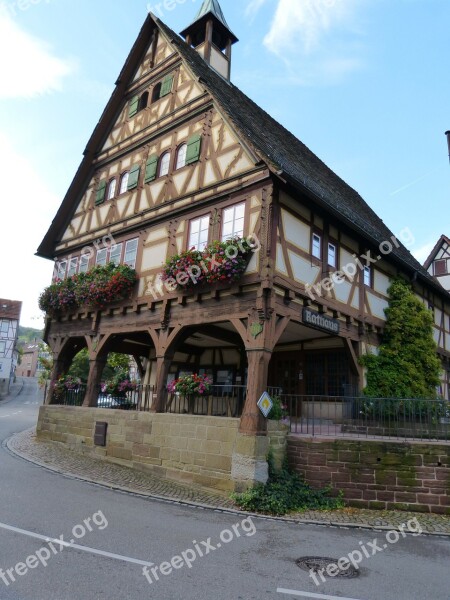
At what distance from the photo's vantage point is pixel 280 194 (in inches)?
470

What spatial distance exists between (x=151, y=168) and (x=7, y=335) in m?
51.2

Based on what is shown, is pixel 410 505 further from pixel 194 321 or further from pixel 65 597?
pixel 65 597

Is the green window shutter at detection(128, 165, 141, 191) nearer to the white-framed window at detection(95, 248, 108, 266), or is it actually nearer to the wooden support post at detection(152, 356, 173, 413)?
the white-framed window at detection(95, 248, 108, 266)

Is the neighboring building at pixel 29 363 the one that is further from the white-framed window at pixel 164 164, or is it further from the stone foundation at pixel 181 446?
the white-framed window at pixel 164 164

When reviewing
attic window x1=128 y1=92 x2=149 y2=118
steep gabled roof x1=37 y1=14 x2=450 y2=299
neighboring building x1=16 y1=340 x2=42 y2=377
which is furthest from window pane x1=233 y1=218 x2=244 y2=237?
neighboring building x1=16 y1=340 x2=42 y2=377

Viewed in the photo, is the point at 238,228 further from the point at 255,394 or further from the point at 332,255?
the point at 255,394

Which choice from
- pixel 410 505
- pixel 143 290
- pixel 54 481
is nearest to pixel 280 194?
pixel 143 290

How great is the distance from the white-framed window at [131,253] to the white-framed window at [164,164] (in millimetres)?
2340

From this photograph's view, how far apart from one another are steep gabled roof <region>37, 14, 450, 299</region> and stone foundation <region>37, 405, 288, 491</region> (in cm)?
619

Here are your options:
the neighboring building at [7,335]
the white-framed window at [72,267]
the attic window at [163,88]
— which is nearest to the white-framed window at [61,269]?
the white-framed window at [72,267]

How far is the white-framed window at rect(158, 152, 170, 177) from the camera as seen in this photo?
608 inches

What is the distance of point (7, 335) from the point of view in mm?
59656

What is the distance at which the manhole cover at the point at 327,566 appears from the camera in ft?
20.0

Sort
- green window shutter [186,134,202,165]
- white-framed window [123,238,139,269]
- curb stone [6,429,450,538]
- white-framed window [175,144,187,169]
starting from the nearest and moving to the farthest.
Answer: curb stone [6,429,450,538] < green window shutter [186,134,202,165] < white-framed window [175,144,187,169] < white-framed window [123,238,139,269]
